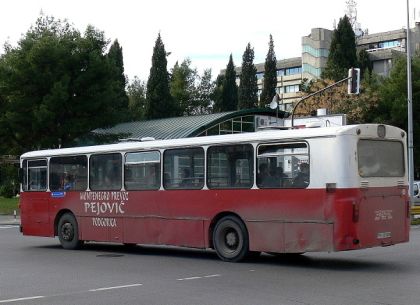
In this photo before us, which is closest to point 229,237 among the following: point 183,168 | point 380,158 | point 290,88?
point 183,168

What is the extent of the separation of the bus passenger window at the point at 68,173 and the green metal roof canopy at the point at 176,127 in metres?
24.1

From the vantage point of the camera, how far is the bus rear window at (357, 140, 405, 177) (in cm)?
1338

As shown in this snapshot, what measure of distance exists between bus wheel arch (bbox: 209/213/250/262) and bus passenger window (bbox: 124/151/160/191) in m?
2.10

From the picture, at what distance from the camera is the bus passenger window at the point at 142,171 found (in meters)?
16.5

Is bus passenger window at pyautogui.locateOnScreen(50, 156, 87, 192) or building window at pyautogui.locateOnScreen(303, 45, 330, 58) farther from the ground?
building window at pyautogui.locateOnScreen(303, 45, 330, 58)

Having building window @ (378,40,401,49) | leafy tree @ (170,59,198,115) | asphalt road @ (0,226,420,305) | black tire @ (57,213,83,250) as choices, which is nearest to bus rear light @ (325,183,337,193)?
asphalt road @ (0,226,420,305)

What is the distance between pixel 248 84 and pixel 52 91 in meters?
48.3

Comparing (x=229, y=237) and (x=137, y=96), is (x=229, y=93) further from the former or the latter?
(x=229, y=237)

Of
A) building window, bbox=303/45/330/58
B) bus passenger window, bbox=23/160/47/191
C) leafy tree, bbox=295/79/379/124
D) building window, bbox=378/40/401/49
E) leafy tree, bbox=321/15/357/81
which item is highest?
building window, bbox=378/40/401/49

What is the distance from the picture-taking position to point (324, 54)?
106250 mm

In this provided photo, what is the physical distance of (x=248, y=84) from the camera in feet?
277

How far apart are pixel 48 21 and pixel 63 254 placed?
2877cm

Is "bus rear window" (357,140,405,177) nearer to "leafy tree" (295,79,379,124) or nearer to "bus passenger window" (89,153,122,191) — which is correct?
"bus passenger window" (89,153,122,191)

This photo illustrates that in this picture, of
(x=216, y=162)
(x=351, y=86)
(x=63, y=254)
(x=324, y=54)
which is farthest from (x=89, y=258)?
(x=324, y=54)
